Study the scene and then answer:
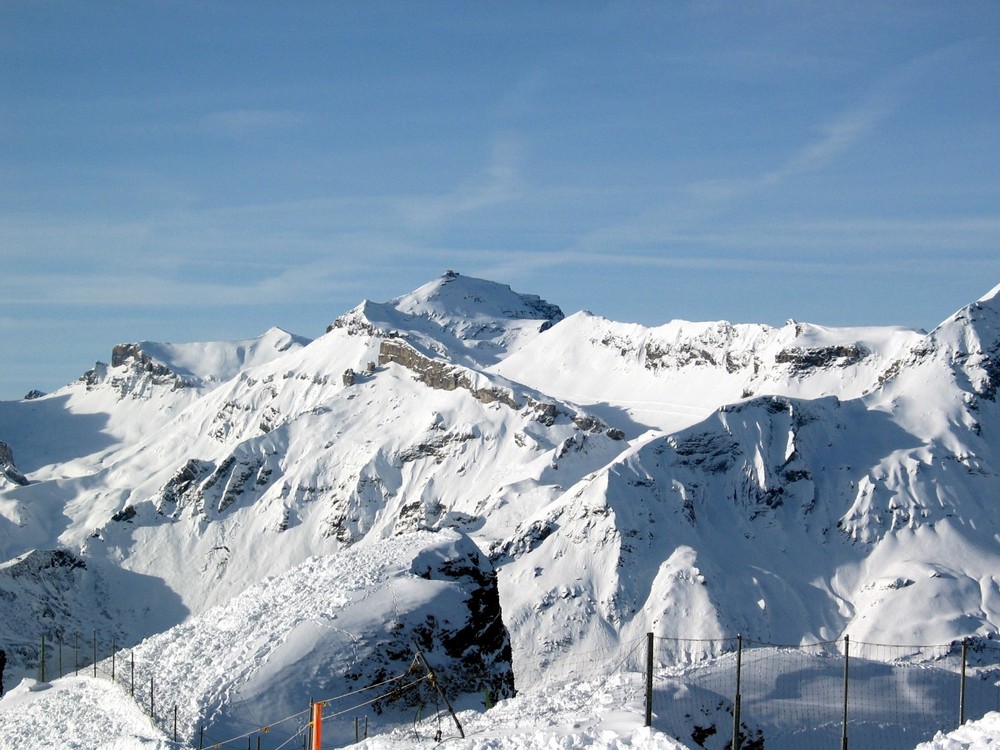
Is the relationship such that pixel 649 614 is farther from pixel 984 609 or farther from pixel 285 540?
pixel 285 540

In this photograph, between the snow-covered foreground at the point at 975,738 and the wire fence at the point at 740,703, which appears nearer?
the snow-covered foreground at the point at 975,738

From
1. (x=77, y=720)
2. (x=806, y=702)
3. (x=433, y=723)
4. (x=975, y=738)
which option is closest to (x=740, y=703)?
(x=806, y=702)

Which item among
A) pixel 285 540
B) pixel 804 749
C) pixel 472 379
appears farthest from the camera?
pixel 472 379

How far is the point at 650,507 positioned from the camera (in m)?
156

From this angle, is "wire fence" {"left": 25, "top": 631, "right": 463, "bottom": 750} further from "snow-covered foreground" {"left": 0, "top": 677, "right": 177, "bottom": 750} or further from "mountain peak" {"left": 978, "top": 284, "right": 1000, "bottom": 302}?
"mountain peak" {"left": 978, "top": 284, "right": 1000, "bottom": 302}

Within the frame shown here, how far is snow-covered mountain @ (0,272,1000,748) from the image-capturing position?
146 meters

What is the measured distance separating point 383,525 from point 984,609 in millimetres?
70958

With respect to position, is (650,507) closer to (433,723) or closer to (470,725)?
(433,723)

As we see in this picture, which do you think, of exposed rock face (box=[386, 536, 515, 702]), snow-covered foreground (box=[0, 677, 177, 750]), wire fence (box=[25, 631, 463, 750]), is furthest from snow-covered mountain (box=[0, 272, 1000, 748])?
wire fence (box=[25, 631, 463, 750])

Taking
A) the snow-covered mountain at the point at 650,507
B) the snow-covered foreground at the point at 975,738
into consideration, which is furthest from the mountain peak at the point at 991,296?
the snow-covered foreground at the point at 975,738

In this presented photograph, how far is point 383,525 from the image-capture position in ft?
584

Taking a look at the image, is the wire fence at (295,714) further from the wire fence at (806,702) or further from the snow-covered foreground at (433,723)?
the wire fence at (806,702)

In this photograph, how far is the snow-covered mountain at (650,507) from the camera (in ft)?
478

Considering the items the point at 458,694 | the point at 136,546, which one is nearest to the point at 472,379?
the point at 136,546
